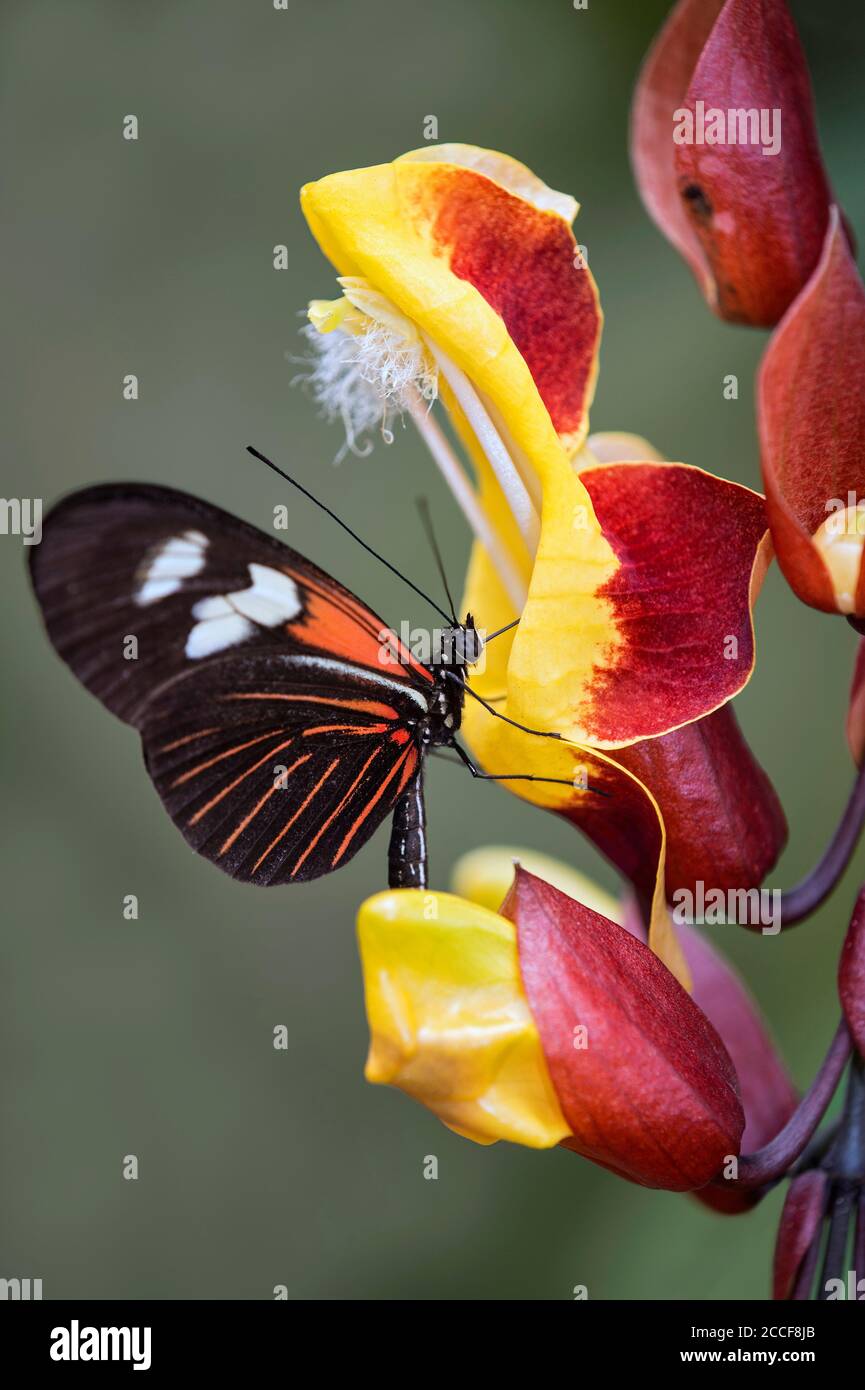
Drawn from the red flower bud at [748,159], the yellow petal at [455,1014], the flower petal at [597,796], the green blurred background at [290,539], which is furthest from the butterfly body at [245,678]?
the green blurred background at [290,539]

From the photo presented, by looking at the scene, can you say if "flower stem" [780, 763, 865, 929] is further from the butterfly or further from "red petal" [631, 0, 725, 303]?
"red petal" [631, 0, 725, 303]

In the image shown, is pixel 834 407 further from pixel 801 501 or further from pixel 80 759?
pixel 80 759

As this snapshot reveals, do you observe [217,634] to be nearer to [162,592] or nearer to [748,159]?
[162,592]

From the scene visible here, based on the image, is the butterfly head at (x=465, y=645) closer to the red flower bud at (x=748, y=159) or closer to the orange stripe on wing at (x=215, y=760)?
the orange stripe on wing at (x=215, y=760)

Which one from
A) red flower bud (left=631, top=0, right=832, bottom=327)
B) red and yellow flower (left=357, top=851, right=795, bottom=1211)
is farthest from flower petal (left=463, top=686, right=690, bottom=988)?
red flower bud (left=631, top=0, right=832, bottom=327)

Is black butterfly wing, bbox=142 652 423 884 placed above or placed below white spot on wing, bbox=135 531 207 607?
below

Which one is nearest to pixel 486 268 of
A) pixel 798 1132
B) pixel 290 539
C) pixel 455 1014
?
pixel 455 1014
